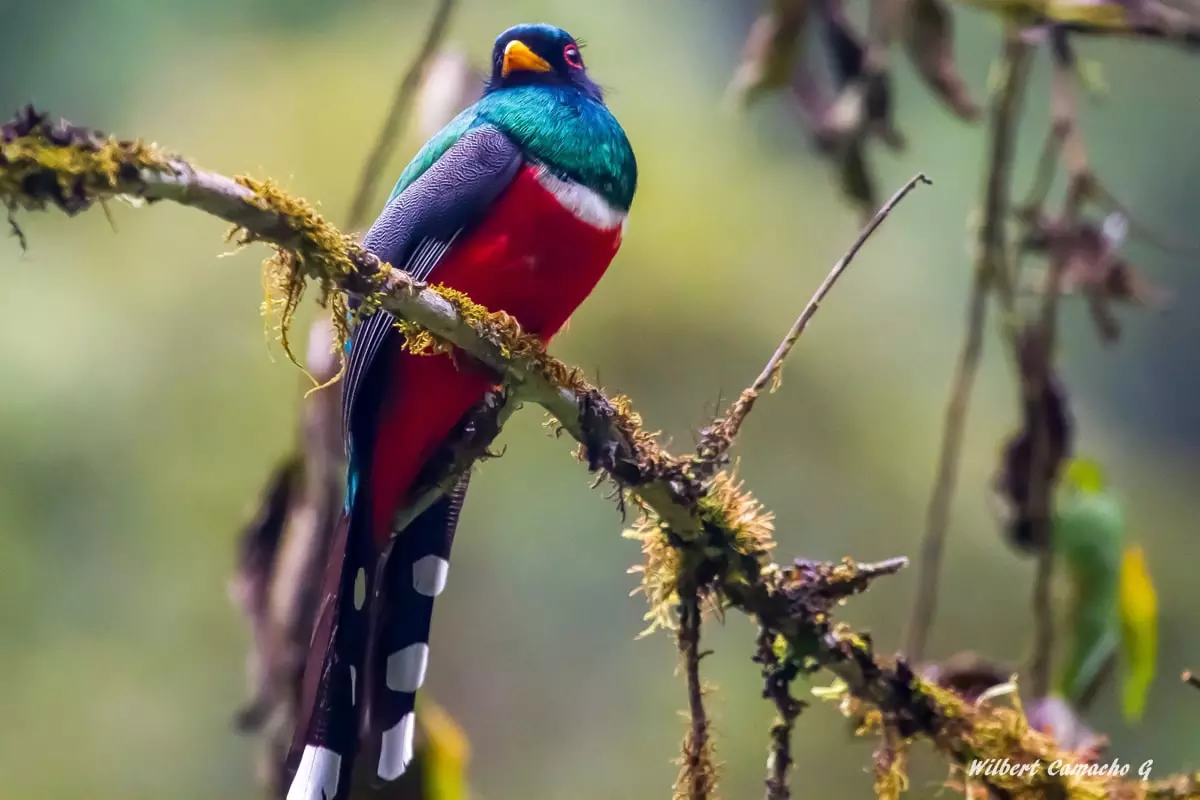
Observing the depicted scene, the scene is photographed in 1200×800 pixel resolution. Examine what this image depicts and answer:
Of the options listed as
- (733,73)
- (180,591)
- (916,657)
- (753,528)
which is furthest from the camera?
(733,73)

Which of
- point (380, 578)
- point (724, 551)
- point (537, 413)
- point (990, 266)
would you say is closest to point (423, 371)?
point (380, 578)

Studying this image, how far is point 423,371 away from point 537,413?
2225mm

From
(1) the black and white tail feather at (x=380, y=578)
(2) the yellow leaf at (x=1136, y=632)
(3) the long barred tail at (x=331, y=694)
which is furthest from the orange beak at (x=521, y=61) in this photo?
(2) the yellow leaf at (x=1136, y=632)

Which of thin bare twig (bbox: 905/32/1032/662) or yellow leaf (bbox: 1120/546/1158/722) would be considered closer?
yellow leaf (bbox: 1120/546/1158/722)

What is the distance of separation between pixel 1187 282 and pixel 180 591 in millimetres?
4151

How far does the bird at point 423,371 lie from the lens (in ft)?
6.51

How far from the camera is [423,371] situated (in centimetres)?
206

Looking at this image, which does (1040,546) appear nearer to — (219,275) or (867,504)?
(867,504)

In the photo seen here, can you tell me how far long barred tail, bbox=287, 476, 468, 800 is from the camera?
194cm

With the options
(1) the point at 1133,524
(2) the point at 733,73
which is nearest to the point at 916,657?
(1) the point at 1133,524

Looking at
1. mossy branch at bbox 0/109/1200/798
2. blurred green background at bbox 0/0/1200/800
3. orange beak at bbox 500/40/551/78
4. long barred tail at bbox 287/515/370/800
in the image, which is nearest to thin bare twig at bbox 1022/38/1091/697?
mossy branch at bbox 0/109/1200/798

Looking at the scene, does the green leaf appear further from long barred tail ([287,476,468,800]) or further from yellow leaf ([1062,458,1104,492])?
long barred tail ([287,476,468,800])

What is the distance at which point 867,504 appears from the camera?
4.32m

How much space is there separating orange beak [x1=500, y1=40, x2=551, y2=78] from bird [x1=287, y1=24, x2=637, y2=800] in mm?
221
